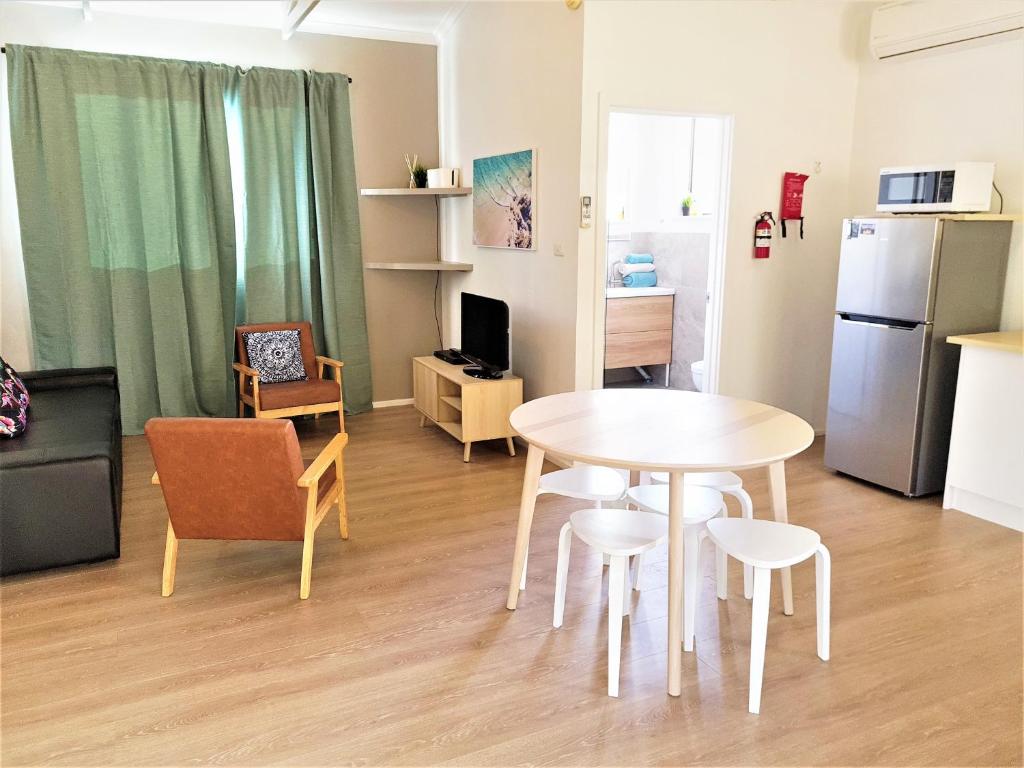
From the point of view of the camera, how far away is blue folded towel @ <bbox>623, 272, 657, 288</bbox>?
6.25 meters

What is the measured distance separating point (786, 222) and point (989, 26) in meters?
1.40

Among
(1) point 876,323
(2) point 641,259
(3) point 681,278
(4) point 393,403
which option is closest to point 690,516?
(1) point 876,323

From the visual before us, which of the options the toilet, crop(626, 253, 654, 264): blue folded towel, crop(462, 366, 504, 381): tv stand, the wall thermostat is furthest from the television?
crop(626, 253, 654, 264): blue folded towel

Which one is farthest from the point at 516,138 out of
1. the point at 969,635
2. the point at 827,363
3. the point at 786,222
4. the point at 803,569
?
the point at 969,635

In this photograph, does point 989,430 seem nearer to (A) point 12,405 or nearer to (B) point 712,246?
(B) point 712,246

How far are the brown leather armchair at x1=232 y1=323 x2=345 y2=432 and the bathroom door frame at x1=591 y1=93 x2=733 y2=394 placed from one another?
5.71 ft

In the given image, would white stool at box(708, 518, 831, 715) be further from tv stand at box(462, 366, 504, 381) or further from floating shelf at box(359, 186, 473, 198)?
floating shelf at box(359, 186, 473, 198)

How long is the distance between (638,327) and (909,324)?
2338 millimetres

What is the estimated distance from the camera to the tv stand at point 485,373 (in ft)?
15.4

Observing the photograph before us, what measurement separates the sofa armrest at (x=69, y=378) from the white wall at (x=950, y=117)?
477 centimetres

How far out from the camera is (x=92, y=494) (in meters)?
3.08

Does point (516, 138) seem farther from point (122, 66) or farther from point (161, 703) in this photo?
point (161, 703)

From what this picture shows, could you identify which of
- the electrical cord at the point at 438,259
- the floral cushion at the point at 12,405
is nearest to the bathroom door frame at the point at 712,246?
the electrical cord at the point at 438,259

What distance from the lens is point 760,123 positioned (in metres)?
4.54
